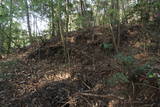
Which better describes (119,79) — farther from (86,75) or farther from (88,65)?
(88,65)

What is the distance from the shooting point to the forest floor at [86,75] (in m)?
4.00

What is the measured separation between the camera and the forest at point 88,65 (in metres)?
4.05

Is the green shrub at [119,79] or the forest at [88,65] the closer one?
the green shrub at [119,79]

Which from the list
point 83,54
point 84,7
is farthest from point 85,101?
point 84,7

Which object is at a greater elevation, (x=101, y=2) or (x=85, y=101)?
(x=101, y=2)

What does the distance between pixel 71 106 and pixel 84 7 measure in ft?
22.7

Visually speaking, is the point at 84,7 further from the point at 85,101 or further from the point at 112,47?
the point at 85,101

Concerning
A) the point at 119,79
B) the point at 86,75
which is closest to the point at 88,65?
the point at 86,75

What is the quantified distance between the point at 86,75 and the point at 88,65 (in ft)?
3.03

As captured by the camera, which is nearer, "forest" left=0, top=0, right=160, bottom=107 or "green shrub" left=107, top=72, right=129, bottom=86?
"green shrub" left=107, top=72, right=129, bottom=86

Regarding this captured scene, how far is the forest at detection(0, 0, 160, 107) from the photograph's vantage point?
405 centimetres

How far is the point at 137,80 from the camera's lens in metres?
4.07

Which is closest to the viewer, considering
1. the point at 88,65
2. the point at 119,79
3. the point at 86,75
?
the point at 119,79

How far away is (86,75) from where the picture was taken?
549 cm
